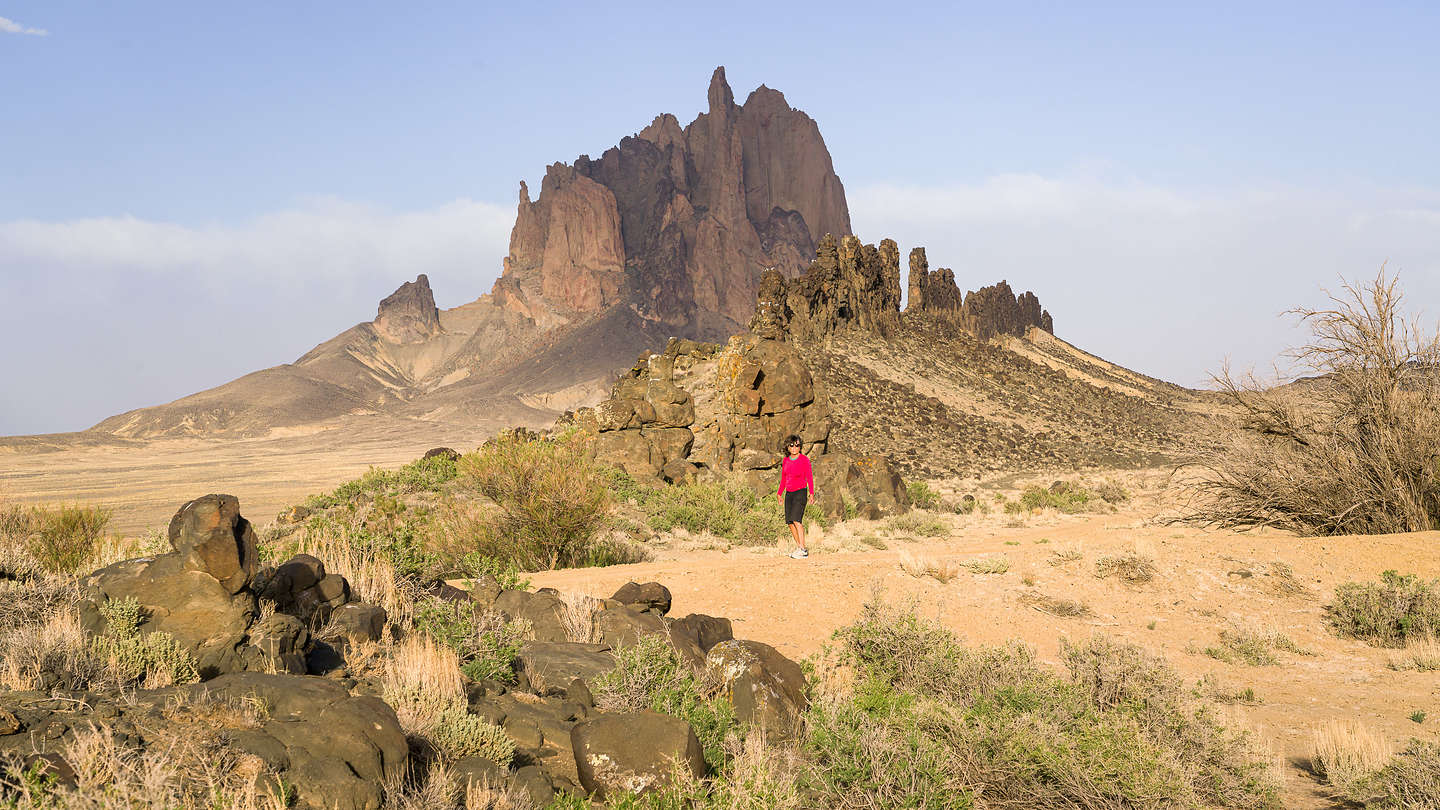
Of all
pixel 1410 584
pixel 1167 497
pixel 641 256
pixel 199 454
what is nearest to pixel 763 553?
pixel 1410 584

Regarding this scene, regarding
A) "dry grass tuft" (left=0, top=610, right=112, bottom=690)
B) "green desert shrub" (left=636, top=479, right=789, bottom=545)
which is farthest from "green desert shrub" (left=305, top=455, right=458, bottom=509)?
"dry grass tuft" (left=0, top=610, right=112, bottom=690)

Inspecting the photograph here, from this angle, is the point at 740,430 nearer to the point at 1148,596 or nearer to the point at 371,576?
the point at 1148,596

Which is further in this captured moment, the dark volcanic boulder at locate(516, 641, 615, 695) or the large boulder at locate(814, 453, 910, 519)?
the large boulder at locate(814, 453, 910, 519)

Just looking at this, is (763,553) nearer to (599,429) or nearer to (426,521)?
(426,521)

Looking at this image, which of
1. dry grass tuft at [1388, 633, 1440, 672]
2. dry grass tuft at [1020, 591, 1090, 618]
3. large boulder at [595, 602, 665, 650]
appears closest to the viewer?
large boulder at [595, 602, 665, 650]

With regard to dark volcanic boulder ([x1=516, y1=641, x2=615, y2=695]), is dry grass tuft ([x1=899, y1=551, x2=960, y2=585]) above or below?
below

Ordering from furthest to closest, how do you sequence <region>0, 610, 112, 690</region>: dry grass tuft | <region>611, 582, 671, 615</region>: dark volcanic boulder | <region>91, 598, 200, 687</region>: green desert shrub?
<region>611, 582, 671, 615</region>: dark volcanic boulder
<region>91, 598, 200, 687</region>: green desert shrub
<region>0, 610, 112, 690</region>: dry grass tuft

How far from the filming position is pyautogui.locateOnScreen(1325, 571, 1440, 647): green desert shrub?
9.70 m

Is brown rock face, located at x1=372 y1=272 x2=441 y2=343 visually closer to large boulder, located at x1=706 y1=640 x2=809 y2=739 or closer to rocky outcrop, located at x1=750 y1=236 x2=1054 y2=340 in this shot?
rocky outcrop, located at x1=750 y1=236 x2=1054 y2=340

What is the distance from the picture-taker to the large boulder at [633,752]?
4652 millimetres

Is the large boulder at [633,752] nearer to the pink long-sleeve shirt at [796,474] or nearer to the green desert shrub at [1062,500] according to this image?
the pink long-sleeve shirt at [796,474]

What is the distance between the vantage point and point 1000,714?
5762 millimetres

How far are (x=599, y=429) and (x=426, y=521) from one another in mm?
9924

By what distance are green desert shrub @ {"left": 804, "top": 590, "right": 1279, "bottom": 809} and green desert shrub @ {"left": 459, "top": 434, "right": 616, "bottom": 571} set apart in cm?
776
